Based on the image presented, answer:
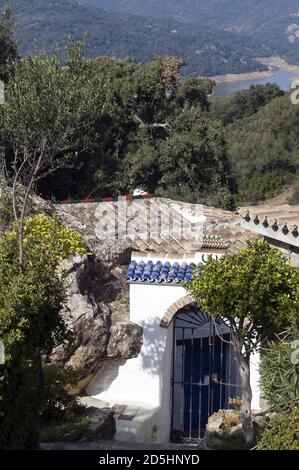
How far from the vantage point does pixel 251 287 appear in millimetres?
9656

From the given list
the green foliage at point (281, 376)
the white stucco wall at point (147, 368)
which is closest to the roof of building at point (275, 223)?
the green foliage at point (281, 376)

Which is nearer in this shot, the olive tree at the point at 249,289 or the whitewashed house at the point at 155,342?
the olive tree at the point at 249,289

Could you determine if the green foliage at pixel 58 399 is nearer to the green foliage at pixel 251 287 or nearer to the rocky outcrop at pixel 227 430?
the rocky outcrop at pixel 227 430

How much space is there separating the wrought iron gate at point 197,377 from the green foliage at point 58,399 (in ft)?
8.58

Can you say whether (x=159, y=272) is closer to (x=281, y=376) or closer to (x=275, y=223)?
(x=275, y=223)

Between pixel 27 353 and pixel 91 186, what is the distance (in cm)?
2109

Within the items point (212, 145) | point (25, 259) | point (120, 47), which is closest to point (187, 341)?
point (25, 259)

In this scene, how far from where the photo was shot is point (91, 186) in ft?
96.6

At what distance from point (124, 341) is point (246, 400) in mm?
3440

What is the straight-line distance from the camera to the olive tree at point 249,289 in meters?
9.70

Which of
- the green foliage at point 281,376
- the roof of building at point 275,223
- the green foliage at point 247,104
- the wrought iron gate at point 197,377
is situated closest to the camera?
the green foliage at point 281,376

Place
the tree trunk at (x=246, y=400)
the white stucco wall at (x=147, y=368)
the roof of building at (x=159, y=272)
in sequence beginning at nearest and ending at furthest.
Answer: the tree trunk at (x=246, y=400)
the roof of building at (x=159, y=272)
the white stucco wall at (x=147, y=368)

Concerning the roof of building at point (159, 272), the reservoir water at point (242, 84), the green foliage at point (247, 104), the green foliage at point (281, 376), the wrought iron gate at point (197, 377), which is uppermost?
the reservoir water at point (242, 84)

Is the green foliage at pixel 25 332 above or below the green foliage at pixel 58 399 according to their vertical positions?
above
